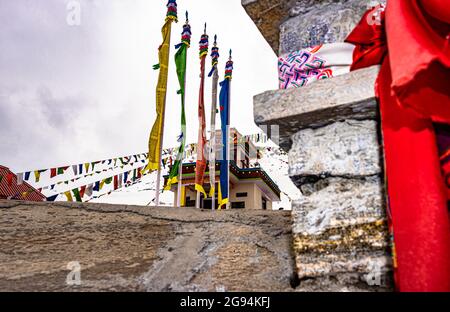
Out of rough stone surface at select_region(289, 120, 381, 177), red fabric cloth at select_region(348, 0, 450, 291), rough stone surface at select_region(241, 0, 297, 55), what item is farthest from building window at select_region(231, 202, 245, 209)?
red fabric cloth at select_region(348, 0, 450, 291)

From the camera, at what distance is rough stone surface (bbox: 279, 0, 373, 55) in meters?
1.83

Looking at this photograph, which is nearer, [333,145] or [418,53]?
[418,53]

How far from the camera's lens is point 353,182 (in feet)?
4.74

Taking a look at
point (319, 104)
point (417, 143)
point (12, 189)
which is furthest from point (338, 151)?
point (12, 189)

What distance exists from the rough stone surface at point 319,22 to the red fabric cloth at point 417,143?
0.47 meters

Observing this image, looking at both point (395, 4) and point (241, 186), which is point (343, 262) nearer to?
point (395, 4)

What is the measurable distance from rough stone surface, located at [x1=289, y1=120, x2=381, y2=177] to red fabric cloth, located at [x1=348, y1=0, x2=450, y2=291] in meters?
0.12

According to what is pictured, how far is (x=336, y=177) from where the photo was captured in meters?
1.48

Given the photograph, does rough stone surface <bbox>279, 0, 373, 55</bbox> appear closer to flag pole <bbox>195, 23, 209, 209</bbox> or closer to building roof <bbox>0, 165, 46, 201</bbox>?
flag pole <bbox>195, 23, 209, 209</bbox>

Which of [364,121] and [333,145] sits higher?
[364,121]

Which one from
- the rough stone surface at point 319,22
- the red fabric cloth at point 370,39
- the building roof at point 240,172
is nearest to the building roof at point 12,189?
the building roof at point 240,172
